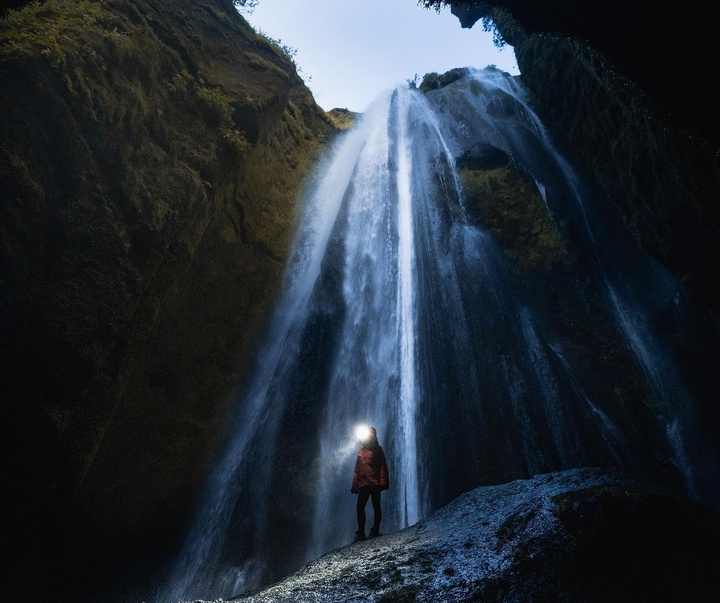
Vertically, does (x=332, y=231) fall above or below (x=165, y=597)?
above

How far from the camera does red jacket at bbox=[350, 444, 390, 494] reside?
5.50 metres

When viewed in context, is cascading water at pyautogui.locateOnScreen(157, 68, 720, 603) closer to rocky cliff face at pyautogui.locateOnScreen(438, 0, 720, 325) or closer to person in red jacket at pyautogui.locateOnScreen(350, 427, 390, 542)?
rocky cliff face at pyautogui.locateOnScreen(438, 0, 720, 325)

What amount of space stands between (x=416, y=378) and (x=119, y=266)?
7.97 m

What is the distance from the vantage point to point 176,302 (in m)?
8.77

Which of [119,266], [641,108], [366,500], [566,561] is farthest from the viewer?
[119,266]

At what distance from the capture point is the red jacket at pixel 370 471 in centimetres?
550

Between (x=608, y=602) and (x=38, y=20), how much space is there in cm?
1043

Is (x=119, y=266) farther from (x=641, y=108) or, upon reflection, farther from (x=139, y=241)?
(x=641, y=108)

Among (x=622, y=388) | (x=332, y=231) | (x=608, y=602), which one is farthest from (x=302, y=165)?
(x=608, y=602)

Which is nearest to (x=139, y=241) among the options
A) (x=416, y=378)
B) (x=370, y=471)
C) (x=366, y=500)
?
(x=370, y=471)

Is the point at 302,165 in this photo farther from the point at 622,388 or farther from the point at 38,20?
the point at 622,388

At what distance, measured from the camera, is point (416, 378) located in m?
11.5

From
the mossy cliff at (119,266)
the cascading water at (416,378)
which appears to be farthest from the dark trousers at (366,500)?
the mossy cliff at (119,266)

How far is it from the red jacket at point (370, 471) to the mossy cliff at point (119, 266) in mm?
4435
